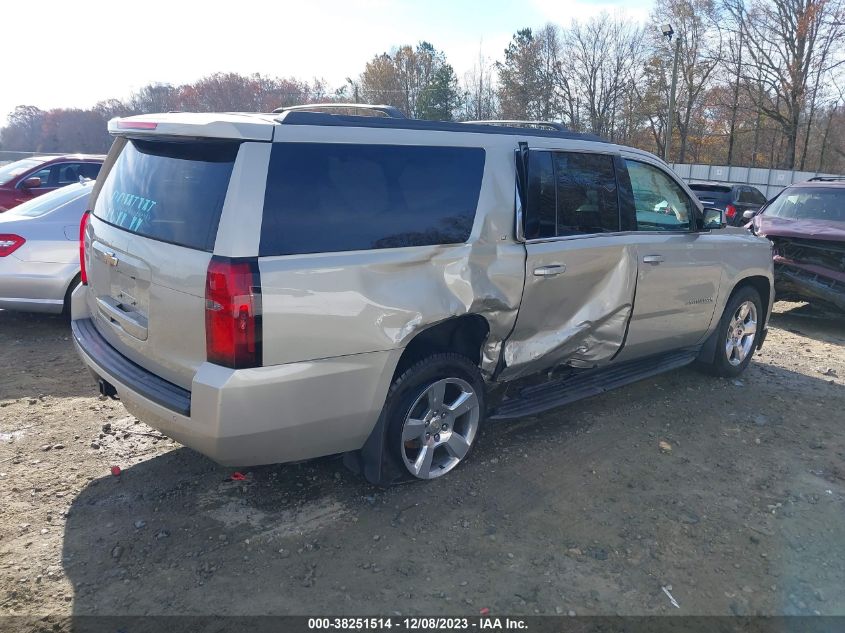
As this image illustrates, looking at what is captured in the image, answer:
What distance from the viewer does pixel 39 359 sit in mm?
5777

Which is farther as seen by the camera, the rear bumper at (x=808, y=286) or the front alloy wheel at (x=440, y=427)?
the rear bumper at (x=808, y=286)

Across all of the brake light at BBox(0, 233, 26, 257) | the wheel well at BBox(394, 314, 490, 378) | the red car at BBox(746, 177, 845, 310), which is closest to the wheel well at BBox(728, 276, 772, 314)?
the red car at BBox(746, 177, 845, 310)

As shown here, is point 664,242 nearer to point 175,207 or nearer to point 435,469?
point 435,469

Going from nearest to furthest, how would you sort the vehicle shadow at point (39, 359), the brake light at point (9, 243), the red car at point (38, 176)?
the vehicle shadow at point (39, 359)
the brake light at point (9, 243)
the red car at point (38, 176)

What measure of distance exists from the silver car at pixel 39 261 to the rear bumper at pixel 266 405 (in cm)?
346

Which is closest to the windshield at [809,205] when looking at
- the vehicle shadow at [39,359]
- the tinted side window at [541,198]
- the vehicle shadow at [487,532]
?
the vehicle shadow at [487,532]

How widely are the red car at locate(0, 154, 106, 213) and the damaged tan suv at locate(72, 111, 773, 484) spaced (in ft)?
23.2

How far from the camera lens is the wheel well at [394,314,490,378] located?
3.66 metres

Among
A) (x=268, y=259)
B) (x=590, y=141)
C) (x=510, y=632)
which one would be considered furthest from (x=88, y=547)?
(x=590, y=141)

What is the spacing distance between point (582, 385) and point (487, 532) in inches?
64.0

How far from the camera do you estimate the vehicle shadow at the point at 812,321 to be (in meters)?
7.84

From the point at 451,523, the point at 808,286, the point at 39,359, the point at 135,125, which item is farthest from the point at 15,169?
the point at 808,286

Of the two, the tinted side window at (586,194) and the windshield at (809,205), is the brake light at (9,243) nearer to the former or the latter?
the tinted side window at (586,194)

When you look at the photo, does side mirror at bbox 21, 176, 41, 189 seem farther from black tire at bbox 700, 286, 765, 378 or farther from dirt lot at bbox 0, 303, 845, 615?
black tire at bbox 700, 286, 765, 378
